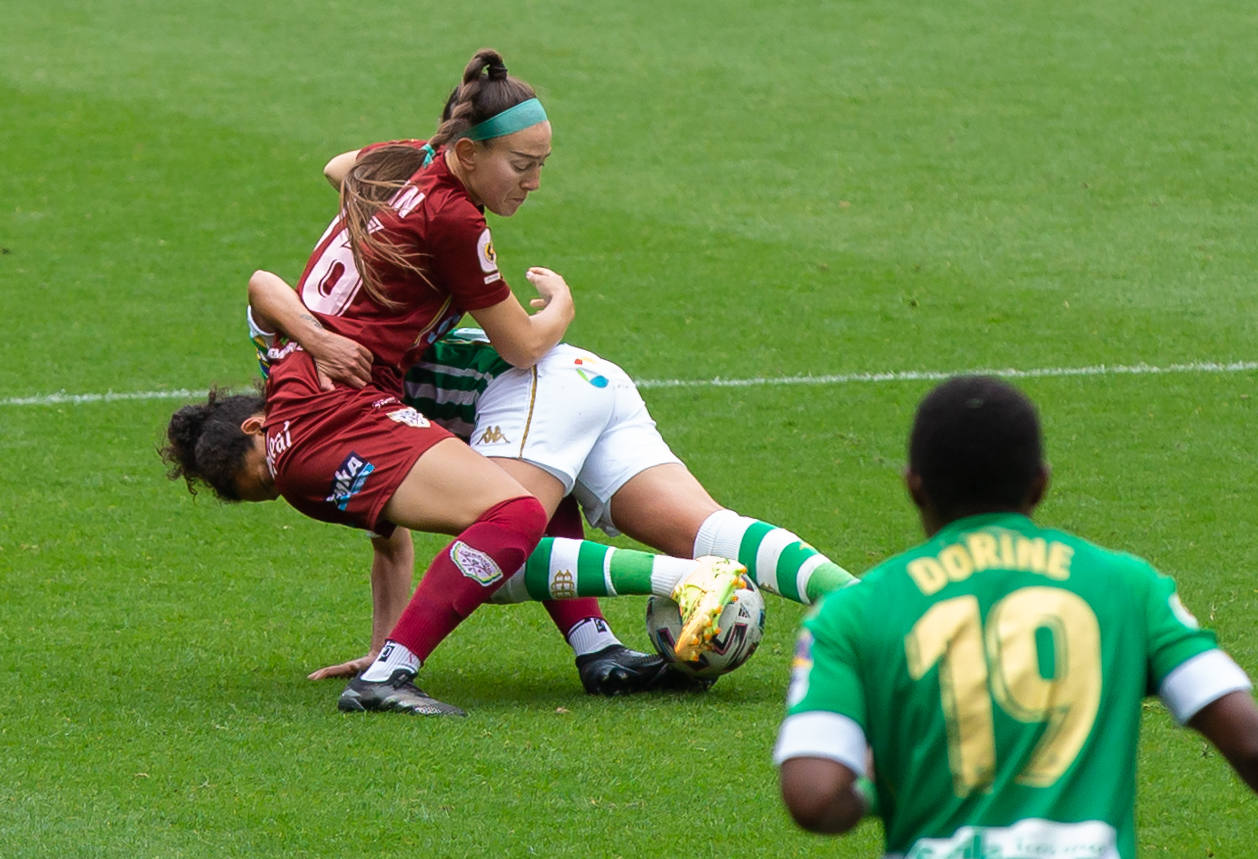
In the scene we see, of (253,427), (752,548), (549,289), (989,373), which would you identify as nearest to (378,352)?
(253,427)

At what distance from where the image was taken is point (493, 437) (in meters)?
4.82

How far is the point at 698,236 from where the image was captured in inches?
458

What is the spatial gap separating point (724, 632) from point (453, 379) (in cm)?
108

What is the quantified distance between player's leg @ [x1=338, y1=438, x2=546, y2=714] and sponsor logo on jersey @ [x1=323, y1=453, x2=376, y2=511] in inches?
3.6

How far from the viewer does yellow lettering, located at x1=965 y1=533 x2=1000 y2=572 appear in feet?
7.26

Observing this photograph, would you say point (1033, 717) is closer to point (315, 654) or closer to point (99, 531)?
point (315, 654)

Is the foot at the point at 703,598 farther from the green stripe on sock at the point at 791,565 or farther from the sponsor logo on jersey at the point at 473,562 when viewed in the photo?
the sponsor logo on jersey at the point at 473,562

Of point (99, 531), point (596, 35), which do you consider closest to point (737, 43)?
point (596, 35)

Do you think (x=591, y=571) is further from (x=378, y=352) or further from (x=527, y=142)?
(x=527, y=142)

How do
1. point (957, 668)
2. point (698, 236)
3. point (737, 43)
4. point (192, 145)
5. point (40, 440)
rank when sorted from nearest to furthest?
point (957, 668) → point (40, 440) → point (698, 236) → point (192, 145) → point (737, 43)

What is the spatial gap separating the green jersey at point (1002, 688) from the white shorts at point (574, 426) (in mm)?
2625

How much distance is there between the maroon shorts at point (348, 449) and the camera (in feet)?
15.0

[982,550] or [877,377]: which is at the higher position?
[982,550]

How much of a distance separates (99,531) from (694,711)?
9.25 ft
